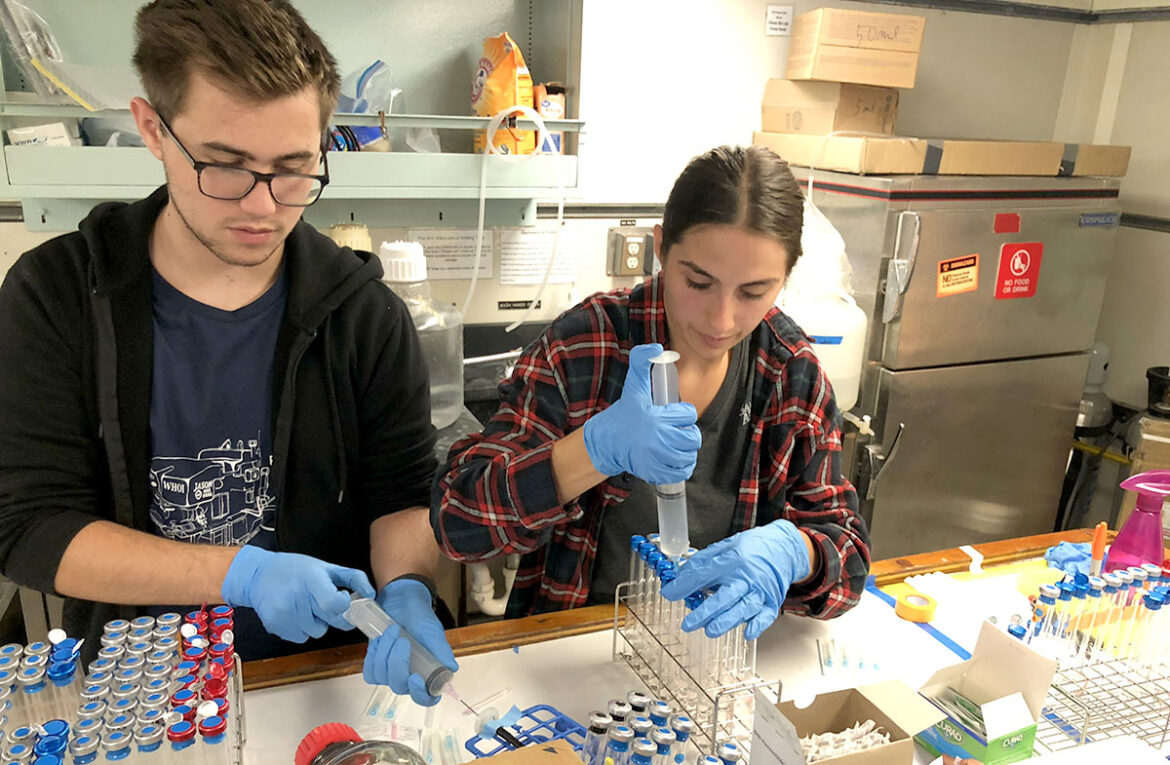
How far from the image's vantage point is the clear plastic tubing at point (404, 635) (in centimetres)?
105

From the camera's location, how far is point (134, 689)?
0.84 metres

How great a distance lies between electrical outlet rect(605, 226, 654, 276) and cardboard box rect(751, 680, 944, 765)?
1.75 metres

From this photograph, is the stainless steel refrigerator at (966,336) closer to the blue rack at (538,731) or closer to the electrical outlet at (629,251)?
the electrical outlet at (629,251)

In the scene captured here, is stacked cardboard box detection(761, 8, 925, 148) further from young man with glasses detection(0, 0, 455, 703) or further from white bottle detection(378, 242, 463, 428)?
young man with glasses detection(0, 0, 455, 703)

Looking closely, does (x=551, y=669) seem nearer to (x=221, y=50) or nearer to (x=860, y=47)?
(x=221, y=50)

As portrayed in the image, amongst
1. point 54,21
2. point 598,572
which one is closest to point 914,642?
point 598,572

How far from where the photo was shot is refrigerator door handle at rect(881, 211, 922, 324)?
2.36 meters

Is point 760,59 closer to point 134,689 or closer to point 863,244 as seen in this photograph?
point 863,244

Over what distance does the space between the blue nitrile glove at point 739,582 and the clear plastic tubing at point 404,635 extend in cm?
30

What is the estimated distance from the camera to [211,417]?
128 cm

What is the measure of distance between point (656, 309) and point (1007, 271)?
1.64m

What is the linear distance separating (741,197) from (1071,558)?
81 centimetres

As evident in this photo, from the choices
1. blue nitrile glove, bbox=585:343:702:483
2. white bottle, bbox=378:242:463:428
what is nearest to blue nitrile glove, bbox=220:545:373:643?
blue nitrile glove, bbox=585:343:702:483

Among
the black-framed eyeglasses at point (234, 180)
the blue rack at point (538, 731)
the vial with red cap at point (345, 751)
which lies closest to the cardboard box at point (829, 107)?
the black-framed eyeglasses at point (234, 180)
